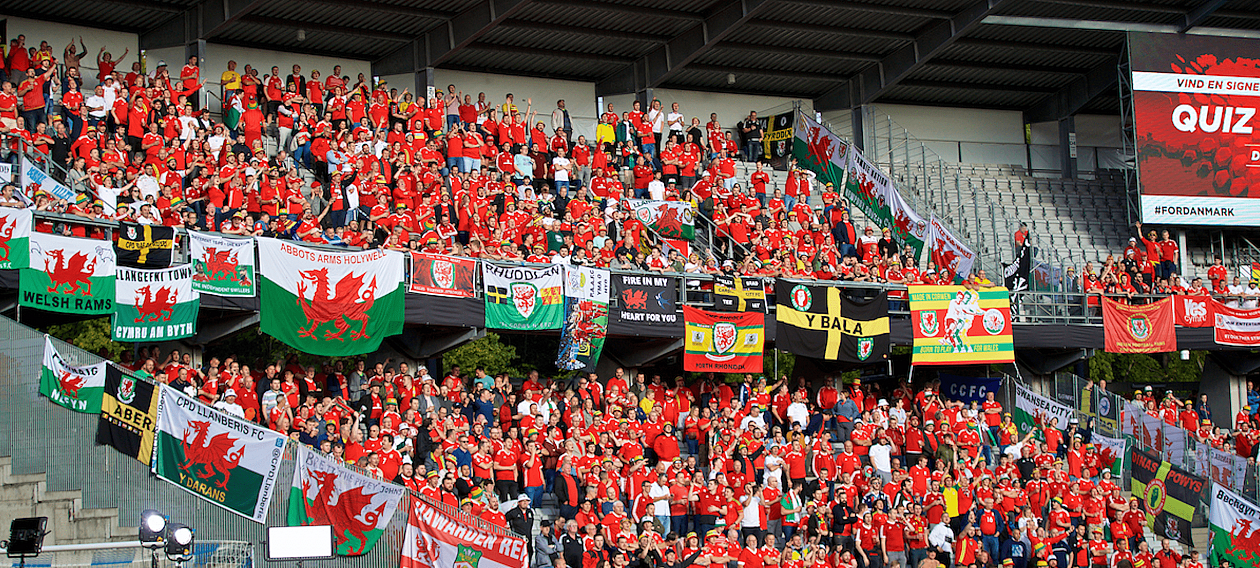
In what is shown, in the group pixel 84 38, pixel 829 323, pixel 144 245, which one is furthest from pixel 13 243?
pixel 829 323

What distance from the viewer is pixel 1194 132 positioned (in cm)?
2983

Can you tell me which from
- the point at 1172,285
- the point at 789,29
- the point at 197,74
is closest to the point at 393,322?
the point at 197,74

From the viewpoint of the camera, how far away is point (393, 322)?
1970 centimetres

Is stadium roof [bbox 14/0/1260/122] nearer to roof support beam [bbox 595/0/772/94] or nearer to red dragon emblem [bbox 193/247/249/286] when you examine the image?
roof support beam [bbox 595/0/772/94]

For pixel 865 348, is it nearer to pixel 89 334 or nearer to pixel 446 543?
pixel 446 543

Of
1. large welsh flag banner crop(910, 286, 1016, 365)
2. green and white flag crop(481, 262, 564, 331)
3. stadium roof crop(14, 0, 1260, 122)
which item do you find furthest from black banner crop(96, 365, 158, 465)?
large welsh flag banner crop(910, 286, 1016, 365)

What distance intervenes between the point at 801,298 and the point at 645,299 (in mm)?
2876

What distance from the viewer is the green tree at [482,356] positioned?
2275 centimetres

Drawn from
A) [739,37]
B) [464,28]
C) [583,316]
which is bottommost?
[583,316]

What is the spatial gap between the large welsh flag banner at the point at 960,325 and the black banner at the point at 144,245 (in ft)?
41.2

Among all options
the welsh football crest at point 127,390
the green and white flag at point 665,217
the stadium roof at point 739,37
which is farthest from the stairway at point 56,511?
the stadium roof at point 739,37

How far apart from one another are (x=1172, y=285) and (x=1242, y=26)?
24.7ft

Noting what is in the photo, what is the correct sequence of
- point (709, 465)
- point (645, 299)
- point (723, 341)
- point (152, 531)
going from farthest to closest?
point (723, 341)
point (645, 299)
point (709, 465)
point (152, 531)

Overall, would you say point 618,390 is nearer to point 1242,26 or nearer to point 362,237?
point 362,237
